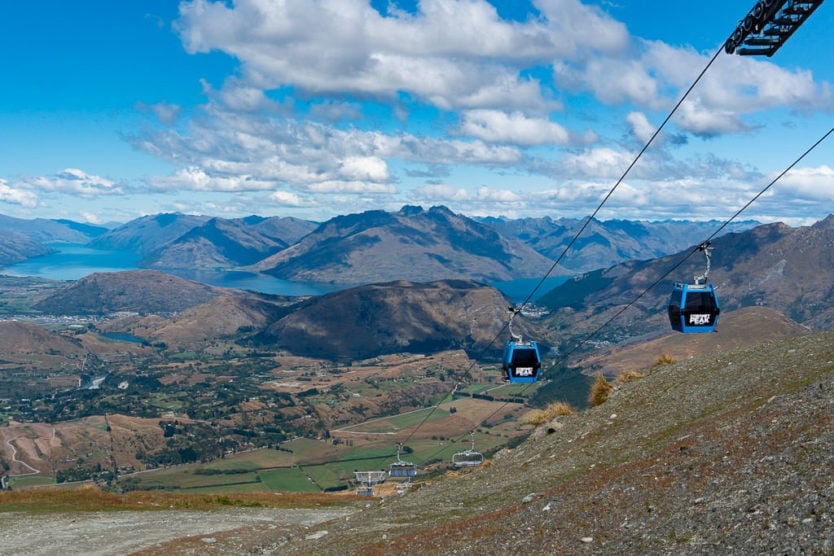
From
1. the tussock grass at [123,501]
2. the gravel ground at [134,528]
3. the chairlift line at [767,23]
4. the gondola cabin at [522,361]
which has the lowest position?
the tussock grass at [123,501]

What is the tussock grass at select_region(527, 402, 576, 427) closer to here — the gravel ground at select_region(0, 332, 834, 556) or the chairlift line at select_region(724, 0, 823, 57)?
the gravel ground at select_region(0, 332, 834, 556)

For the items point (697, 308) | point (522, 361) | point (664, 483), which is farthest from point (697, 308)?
point (664, 483)

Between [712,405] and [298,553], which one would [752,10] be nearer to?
[712,405]

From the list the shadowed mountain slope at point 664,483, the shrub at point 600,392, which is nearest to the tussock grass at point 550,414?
the shrub at point 600,392

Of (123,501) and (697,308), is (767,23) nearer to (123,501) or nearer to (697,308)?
(697,308)

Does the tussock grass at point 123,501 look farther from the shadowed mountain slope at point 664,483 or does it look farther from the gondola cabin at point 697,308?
the gondola cabin at point 697,308
